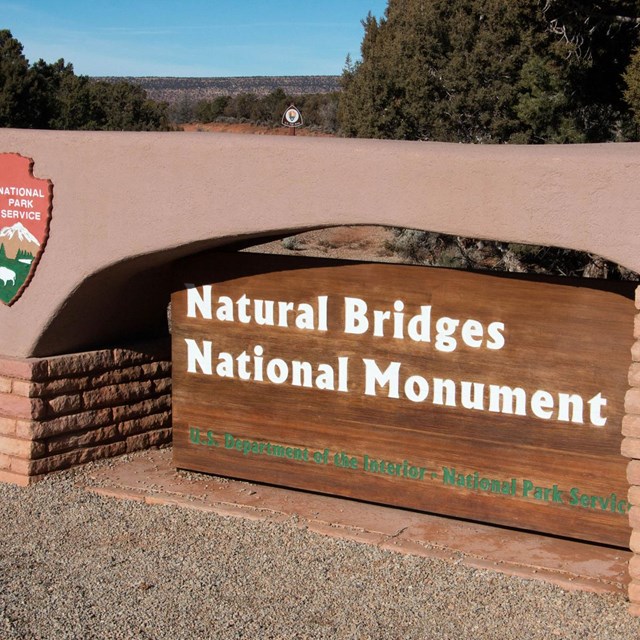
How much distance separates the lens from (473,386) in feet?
21.0

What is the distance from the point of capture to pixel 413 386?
260 inches

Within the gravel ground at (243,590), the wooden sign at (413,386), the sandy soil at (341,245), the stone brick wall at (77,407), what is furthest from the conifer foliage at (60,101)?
the gravel ground at (243,590)

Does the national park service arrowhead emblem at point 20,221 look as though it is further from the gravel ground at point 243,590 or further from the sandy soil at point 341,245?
the sandy soil at point 341,245

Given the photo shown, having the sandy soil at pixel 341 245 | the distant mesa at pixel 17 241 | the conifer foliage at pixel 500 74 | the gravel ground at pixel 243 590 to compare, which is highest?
the conifer foliage at pixel 500 74

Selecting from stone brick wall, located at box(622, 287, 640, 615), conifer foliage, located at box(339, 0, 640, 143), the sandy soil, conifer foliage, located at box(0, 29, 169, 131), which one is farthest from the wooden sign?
conifer foliage, located at box(0, 29, 169, 131)

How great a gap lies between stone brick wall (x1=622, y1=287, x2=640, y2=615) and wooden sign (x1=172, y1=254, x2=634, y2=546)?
581mm

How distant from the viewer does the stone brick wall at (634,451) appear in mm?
5301

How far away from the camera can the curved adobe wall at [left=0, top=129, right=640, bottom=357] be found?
5.38 meters

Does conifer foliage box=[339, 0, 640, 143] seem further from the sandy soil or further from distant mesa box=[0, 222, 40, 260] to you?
distant mesa box=[0, 222, 40, 260]

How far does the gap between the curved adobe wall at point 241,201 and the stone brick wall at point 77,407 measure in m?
0.18

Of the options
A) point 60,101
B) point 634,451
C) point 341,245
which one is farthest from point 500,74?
point 60,101

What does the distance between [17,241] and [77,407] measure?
1.30 metres

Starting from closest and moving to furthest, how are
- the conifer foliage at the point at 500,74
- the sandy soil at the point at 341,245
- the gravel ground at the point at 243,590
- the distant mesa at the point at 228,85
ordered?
1. the gravel ground at the point at 243,590
2. the conifer foliage at the point at 500,74
3. the sandy soil at the point at 341,245
4. the distant mesa at the point at 228,85

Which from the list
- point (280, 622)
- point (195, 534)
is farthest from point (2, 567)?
point (280, 622)
